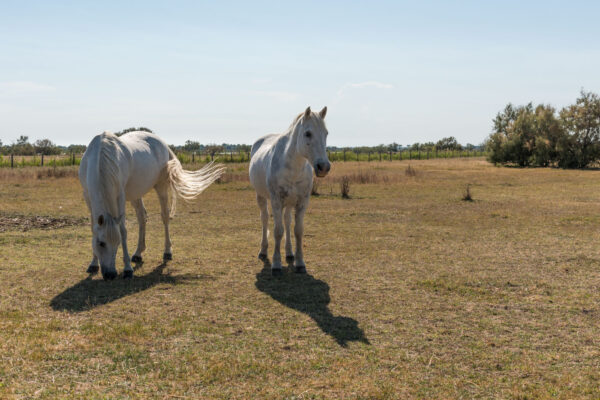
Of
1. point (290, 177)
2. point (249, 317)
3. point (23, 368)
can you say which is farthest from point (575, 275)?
point (23, 368)

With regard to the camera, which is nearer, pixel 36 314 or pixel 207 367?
pixel 207 367

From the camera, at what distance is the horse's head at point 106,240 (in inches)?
231

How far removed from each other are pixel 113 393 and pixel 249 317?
6.22 ft

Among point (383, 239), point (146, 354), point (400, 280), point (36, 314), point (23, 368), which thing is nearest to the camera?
point (23, 368)

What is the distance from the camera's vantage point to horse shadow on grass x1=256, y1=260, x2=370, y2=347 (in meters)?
4.62

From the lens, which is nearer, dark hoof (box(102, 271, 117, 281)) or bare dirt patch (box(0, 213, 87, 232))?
dark hoof (box(102, 271, 117, 281))

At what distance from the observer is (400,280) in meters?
6.58

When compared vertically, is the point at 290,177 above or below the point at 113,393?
above

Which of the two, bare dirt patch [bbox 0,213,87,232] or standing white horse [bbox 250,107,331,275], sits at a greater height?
standing white horse [bbox 250,107,331,275]

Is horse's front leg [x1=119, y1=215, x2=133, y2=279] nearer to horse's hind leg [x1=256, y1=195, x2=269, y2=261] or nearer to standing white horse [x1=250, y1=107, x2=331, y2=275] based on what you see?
standing white horse [x1=250, y1=107, x2=331, y2=275]

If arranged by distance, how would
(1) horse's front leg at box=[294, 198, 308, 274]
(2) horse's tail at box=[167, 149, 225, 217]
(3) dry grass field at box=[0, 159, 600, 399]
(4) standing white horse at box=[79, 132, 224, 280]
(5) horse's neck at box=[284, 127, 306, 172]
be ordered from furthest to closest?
(2) horse's tail at box=[167, 149, 225, 217] < (1) horse's front leg at box=[294, 198, 308, 274] < (5) horse's neck at box=[284, 127, 306, 172] < (4) standing white horse at box=[79, 132, 224, 280] < (3) dry grass field at box=[0, 159, 600, 399]

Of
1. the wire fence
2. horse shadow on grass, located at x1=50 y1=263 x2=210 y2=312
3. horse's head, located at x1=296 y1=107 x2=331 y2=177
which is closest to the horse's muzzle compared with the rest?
horse's head, located at x1=296 y1=107 x2=331 y2=177

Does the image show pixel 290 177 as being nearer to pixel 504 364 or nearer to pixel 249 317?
pixel 249 317

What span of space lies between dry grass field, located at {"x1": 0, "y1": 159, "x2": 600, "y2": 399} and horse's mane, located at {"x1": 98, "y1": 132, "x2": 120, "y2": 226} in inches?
43.1
